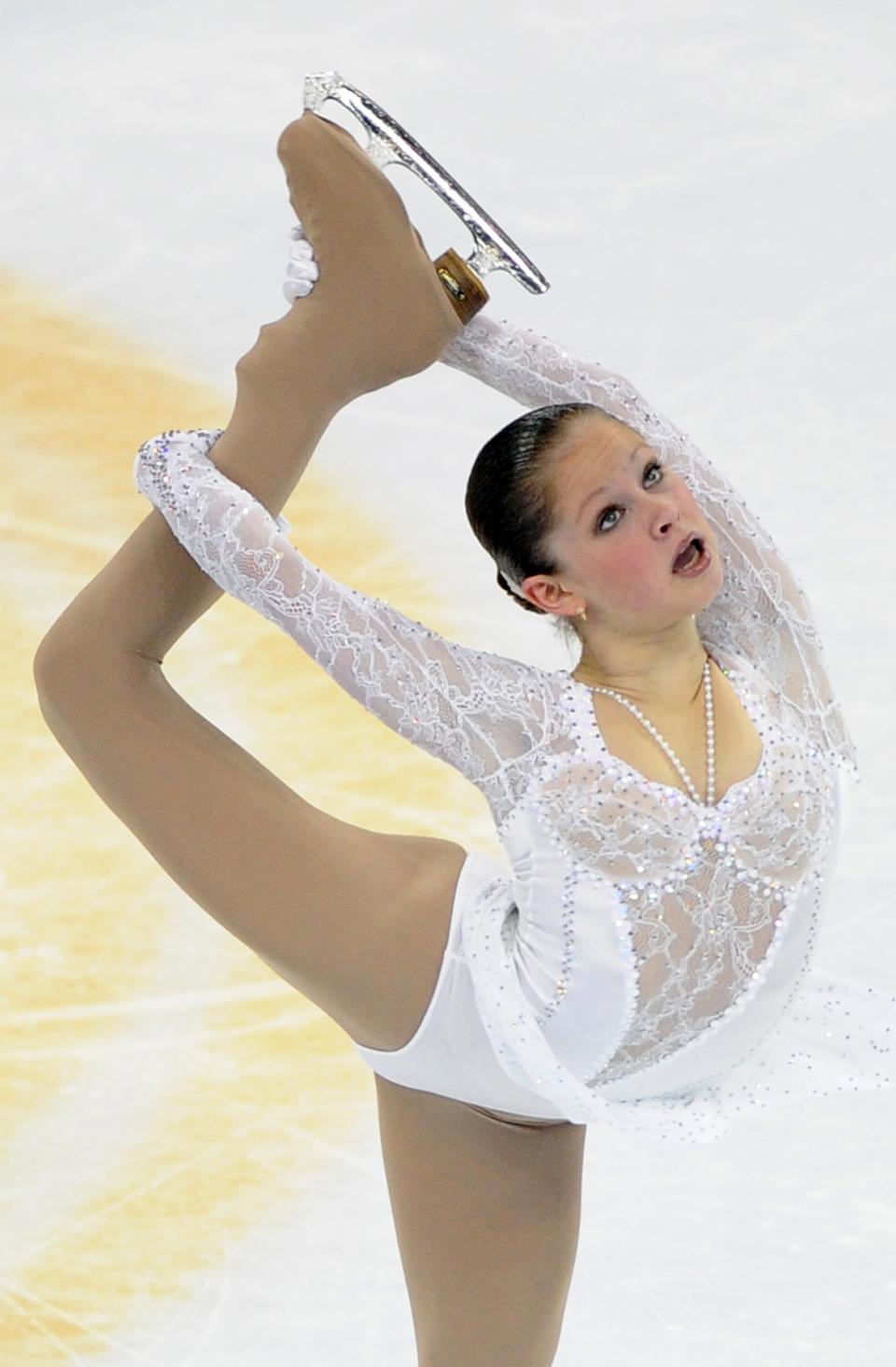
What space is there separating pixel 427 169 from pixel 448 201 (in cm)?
5

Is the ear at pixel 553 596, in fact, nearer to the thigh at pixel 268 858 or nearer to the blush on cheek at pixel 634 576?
the blush on cheek at pixel 634 576

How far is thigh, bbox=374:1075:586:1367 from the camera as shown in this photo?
7.64ft

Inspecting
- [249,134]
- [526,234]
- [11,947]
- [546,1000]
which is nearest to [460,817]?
[11,947]

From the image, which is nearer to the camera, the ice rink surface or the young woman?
the young woman

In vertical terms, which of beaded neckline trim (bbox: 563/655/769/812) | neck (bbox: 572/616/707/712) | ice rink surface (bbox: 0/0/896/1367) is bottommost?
ice rink surface (bbox: 0/0/896/1367)

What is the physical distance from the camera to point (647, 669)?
7.35 feet

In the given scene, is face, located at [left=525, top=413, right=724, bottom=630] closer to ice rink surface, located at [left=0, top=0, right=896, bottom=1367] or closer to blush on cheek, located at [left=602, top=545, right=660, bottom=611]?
blush on cheek, located at [left=602, top=545, right=660, bottom=611]

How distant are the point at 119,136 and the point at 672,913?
3.71 m

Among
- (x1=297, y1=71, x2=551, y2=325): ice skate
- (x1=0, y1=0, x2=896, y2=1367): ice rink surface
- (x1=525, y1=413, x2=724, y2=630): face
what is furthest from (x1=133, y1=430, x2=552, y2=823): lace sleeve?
(x1=0, y1=0, x2=896, y2=1367): ice rink surface

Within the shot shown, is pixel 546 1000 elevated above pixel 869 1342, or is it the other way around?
pixel 546 1000

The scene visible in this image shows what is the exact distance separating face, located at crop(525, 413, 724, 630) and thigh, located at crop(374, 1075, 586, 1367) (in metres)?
0.58

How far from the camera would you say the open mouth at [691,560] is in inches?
86.4

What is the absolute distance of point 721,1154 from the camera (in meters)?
3.07

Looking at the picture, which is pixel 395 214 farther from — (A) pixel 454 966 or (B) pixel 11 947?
(B) pixel 11 947
